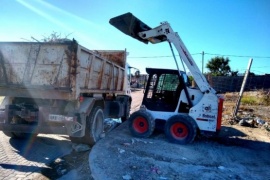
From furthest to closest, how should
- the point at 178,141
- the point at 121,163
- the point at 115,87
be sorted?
1. the point at 115,87
2. the point at 178,141
3. the point at 121,163

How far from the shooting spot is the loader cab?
24.0 ft

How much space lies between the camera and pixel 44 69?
574 cm

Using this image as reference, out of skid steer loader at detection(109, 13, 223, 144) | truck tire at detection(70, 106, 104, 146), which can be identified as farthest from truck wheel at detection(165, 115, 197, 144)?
truck tire at detection(70, 106, 104, 146)

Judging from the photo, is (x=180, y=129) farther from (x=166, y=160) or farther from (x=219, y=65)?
(x=219, y=65)

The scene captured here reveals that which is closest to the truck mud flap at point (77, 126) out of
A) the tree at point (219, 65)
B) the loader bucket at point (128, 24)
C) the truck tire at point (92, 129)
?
the truck tire at point (92, 129)

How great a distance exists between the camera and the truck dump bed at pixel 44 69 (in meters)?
5.53

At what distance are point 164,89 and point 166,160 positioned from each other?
2783mm

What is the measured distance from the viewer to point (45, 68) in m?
5.74

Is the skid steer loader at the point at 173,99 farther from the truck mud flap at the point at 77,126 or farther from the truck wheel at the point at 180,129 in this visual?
the truck mud flap at the point at 77,126

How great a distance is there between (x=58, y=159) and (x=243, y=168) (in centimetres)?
386

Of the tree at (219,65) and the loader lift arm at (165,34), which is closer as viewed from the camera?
the loader lift arm at (165,34)

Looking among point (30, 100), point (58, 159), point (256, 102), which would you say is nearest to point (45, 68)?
point (30, 100)

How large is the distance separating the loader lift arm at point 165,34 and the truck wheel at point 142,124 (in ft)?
5.53

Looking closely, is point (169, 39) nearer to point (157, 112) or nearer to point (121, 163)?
point (157, 112)
